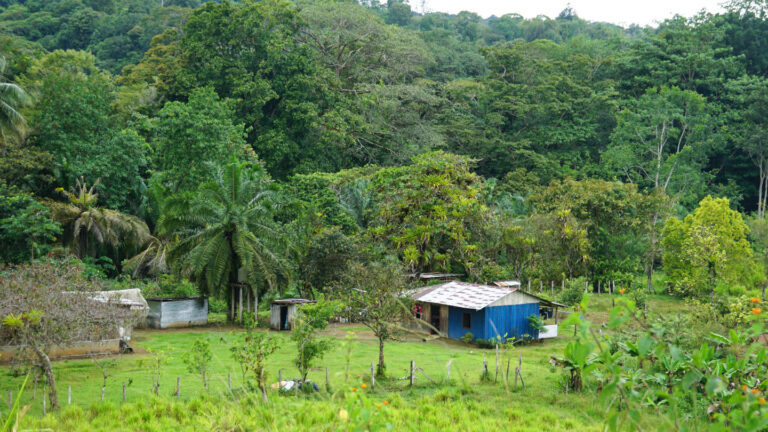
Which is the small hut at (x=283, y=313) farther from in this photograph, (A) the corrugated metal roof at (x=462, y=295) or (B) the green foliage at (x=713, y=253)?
(B) the green foliage at (x=713, y=253)

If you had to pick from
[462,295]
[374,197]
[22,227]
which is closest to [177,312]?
[22,227]

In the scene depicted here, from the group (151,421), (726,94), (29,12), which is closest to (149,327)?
(151,421)

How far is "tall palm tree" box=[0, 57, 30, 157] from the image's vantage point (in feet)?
72.3

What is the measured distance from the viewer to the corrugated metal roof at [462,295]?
59.7 ft

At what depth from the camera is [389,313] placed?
13492 millimetres

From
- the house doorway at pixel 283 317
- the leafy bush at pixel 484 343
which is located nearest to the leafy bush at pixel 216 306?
the house doorway at pixel 283 317

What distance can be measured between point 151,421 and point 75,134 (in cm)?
1965

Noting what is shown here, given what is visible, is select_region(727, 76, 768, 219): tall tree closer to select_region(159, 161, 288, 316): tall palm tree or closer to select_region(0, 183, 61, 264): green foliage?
select_region(159, 161, 288, 316): tall palm tree

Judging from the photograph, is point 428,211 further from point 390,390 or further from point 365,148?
point 365,148

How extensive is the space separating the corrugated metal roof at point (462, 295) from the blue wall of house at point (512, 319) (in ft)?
1.38

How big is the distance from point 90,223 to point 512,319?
1638cm

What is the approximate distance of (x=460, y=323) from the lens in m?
19.1

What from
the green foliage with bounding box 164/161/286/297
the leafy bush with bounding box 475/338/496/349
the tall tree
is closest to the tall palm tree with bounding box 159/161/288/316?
the green foliage with bounding box 164/161/286/297

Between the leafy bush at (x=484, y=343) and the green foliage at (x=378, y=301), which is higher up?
the green foliage at (x=378, y=301)
